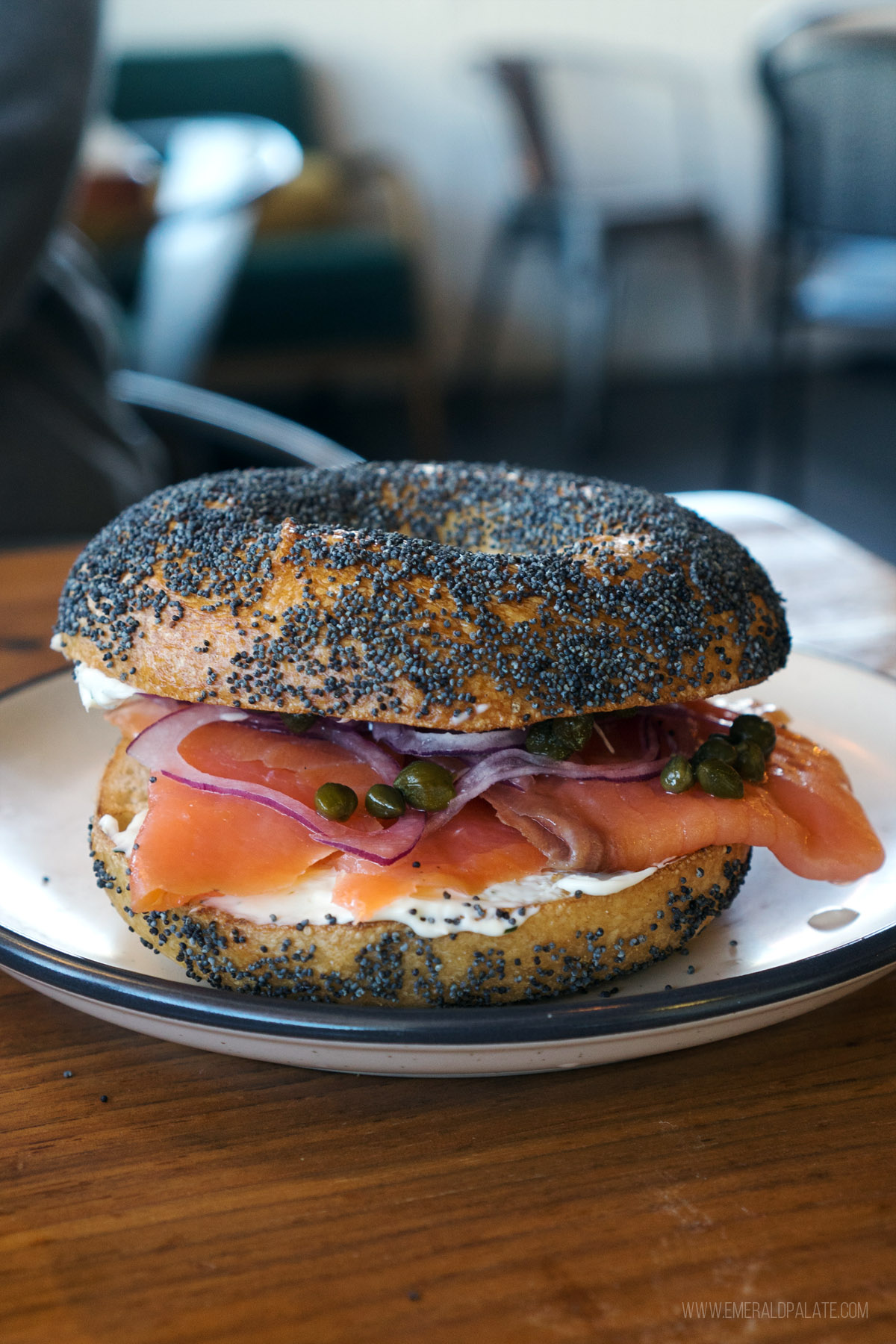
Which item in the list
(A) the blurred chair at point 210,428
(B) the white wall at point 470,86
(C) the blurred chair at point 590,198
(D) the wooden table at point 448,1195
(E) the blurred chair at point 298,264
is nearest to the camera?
(D) the wooden table at point 448,1195

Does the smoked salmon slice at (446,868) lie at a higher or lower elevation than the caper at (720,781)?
lower

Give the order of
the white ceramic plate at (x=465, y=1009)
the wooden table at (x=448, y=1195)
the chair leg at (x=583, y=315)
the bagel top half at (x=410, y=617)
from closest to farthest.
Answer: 1. the wooden table at (x=448, y=1195)
2. the white ceramic plate at (x=465, y=1009)
3. the bagel top half at (x=410, y=617)
4. the chair leg at (x=583, y=315)

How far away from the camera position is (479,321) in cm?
781

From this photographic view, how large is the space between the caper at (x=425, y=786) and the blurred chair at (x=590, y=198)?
229 inches

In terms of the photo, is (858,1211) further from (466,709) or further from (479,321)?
Result: (479,321)

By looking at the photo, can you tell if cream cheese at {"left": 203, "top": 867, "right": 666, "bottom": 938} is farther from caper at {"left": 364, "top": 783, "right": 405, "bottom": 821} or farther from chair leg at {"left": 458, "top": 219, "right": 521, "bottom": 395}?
chair leg at {"left": 458, "top": 219, "right": 521, "bottom": 395}

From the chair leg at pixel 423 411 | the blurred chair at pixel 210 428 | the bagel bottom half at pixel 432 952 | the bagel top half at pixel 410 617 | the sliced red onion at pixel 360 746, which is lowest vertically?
the chair leg at pixel 423 411

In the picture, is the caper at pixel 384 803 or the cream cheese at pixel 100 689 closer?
the caper at pixel 384 803

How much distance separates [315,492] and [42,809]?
0.46 meters

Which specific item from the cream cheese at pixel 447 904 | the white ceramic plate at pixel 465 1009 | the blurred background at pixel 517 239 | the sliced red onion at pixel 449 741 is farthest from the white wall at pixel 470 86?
the cream cheese at pixel 447 904

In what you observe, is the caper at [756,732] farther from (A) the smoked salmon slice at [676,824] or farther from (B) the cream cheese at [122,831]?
(B) the cream cheese at [122,831]

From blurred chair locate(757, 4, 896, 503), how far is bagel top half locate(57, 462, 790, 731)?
121 inches

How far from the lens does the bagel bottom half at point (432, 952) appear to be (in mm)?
1009

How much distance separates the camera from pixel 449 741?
3.56 ft
